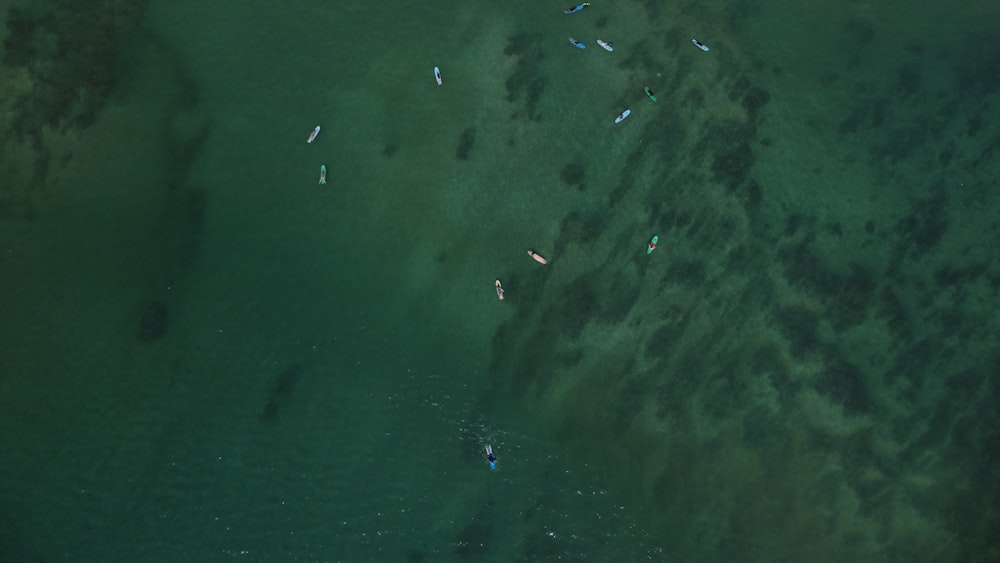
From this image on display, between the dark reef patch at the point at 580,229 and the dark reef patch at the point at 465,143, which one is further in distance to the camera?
the dark reef patch at the point at 465,143

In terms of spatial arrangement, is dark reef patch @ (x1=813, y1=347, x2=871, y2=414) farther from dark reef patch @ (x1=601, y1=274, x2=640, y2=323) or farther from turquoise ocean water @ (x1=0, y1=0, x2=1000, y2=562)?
dark reef patch @ (x1=601, y1=274, x2=640, y2=323)

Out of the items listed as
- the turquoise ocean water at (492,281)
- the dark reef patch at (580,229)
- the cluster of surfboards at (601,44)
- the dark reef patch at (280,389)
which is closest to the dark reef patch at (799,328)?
the turquoise ocean water at (492,281)

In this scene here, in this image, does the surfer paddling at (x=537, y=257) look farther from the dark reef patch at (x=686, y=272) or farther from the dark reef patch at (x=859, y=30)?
the dark reef patch at (x=859, y=30)

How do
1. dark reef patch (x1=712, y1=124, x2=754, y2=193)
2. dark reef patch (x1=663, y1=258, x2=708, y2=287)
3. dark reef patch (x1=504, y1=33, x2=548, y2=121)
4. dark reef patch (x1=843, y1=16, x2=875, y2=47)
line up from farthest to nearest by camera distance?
dark reef patch (x1=843, y1=16, x2=875, y2=47), dark reef patch (x1=504, y1=33, x2=548, y2=121), dark reef patch (x1=712, y1=124, x2=754, y2=193), dark reef patch (x1=663, y1=258, x2=708, y2=287)

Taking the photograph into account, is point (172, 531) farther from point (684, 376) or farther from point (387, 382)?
point (684, 376)

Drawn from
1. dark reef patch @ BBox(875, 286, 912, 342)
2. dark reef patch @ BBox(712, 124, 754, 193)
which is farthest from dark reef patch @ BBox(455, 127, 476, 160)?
dark reef patch @ BBox(875, 286, 912, 342)

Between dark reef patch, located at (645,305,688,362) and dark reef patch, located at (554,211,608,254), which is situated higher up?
dark reef patch, located at (554,211,608,254)

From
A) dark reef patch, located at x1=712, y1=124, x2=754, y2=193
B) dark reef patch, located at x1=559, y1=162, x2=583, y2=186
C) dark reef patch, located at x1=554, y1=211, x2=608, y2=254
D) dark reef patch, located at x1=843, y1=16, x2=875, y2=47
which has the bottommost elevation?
dark reef patch, located at x1=554, y1=211, x2=608, y2=254
